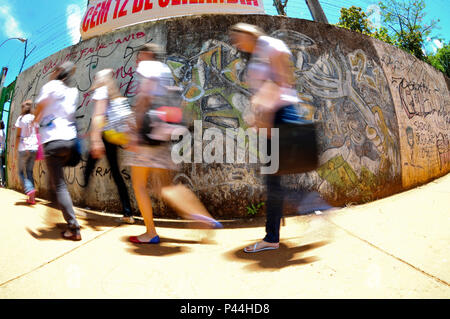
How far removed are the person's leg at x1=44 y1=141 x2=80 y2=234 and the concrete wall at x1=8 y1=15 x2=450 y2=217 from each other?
1.16 metres

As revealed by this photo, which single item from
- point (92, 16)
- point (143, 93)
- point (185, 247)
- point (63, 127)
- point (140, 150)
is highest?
point (92, 16)

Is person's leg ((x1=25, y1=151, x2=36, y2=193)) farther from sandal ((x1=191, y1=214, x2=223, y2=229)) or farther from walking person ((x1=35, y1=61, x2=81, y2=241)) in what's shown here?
sandal ((x1=191, y1=214, x2=223, y2=229))

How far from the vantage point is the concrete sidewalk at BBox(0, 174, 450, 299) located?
4.90ft

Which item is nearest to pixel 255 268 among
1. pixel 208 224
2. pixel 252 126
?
pixel 208 224

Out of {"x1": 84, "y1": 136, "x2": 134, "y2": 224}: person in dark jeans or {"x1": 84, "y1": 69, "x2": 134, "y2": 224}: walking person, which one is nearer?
{"x1": 84, "y1": 69, "x2": 134, "y2": 224}: walking person

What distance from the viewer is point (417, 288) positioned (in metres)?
1.42

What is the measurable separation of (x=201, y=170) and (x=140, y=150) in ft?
4.23

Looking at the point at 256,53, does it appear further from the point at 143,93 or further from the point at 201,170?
the point at 201,170

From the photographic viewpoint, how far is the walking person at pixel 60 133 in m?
2.32

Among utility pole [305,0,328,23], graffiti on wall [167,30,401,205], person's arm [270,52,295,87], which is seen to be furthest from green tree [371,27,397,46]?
person's arm [270,52,295,87]

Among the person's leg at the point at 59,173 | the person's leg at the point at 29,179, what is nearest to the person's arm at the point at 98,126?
the person's leg at the point at 59,173

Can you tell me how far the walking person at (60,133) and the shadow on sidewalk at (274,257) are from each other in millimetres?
1646

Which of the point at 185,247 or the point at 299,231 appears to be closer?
the point at 185,247

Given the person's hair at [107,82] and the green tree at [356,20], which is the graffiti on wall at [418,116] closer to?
the person's hair at [107,82]
